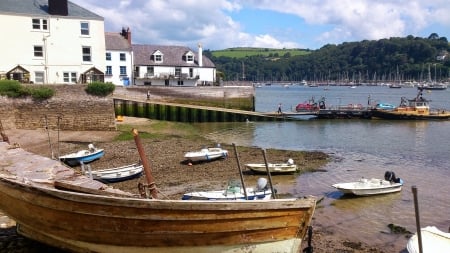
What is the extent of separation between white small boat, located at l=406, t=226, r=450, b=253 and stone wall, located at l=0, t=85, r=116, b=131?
1033 inches

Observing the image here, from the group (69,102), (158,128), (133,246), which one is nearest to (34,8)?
(69,102)

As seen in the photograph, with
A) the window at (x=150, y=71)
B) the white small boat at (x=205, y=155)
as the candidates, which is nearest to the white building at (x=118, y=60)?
the window at (x=150, y=71)

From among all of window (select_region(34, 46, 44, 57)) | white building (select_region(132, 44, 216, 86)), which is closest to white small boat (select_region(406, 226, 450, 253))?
window (select_region(34, 46, 44, 57))

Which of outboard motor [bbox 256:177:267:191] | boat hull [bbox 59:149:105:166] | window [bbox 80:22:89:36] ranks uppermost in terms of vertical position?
window [bbox 80:22:89:36]

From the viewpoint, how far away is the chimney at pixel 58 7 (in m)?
39.0

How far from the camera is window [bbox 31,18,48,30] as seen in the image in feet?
127

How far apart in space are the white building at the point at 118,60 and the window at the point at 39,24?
18.6 m

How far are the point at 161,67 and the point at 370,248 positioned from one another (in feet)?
172

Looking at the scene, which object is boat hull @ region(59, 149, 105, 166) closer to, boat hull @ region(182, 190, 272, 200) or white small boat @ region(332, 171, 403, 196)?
boat hull @ region(182, 190, 272, 200)

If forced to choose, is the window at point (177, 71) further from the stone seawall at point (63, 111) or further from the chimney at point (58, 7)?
the stone seawall at point (63, 111)

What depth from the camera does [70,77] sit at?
40750 millimetres

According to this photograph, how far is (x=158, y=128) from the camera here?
39.7 m

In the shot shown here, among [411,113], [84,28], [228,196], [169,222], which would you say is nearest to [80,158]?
[228,196]

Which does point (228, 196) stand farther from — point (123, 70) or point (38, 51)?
point (123, 70)
